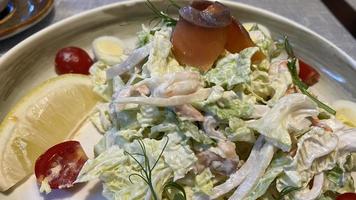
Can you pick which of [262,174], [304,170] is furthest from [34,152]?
[304,170]

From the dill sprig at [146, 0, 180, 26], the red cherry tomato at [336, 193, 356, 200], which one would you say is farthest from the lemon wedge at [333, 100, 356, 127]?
the dill sprig at [146, 0, 180, 26]

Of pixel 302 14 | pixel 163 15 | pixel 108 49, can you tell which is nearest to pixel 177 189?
pixel 163 15

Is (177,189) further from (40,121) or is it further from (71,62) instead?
(71,62)

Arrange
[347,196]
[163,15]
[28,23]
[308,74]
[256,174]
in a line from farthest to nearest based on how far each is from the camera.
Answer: [28,23] → [308,74] → [163,15] → [347,196] → [256,174]

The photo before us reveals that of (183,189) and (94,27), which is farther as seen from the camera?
(94,27)

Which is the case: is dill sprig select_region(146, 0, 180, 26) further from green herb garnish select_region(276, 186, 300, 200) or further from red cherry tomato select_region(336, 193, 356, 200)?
red cherry tomato select_region(336, 193, 356, 200)

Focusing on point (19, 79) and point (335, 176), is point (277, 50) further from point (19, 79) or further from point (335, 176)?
point (19, 79)

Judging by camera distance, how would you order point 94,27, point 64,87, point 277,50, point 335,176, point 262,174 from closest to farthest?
1. point 262,174
2. point 335,176
3. point 64,87
4. point 277,50
5. point 94,27
